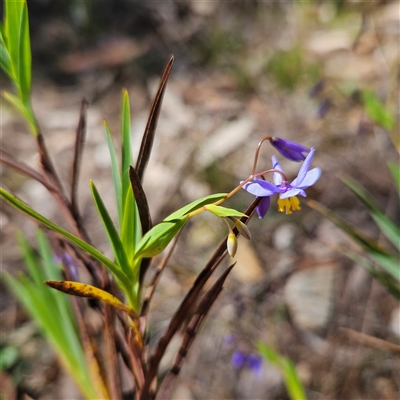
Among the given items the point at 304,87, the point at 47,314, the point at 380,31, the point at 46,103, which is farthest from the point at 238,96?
the point at 47,314

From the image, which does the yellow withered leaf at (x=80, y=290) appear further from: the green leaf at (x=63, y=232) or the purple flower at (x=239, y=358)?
the purple flower at (x=239, y=358)

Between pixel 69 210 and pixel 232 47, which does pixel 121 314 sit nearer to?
pixel 69 210

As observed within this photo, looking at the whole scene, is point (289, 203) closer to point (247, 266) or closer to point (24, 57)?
point (24, 57)

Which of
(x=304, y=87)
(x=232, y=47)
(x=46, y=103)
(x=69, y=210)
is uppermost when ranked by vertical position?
(x=232, y=47)

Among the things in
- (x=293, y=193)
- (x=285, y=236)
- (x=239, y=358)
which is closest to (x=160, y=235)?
(x=293, y=193)

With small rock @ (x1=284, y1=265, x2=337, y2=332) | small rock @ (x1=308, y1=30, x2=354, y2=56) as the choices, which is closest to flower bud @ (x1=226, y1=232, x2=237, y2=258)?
small rock @ (x1=284, y1=265, x2=337, y2=332)

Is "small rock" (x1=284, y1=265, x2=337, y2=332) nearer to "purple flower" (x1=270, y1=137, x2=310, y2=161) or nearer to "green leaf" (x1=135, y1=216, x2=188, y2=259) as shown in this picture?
"purple flower" (x1=270, y1=137, x2=310, y2=161)

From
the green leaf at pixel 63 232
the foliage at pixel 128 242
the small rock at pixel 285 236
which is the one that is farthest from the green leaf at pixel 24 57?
the small rock at pixel 285 236

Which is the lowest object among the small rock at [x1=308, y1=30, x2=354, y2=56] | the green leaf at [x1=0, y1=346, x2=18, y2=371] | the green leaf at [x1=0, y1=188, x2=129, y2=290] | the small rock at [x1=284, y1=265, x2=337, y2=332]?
the green leaf at [x1=0, y1=346, x2=18, y2=371]
